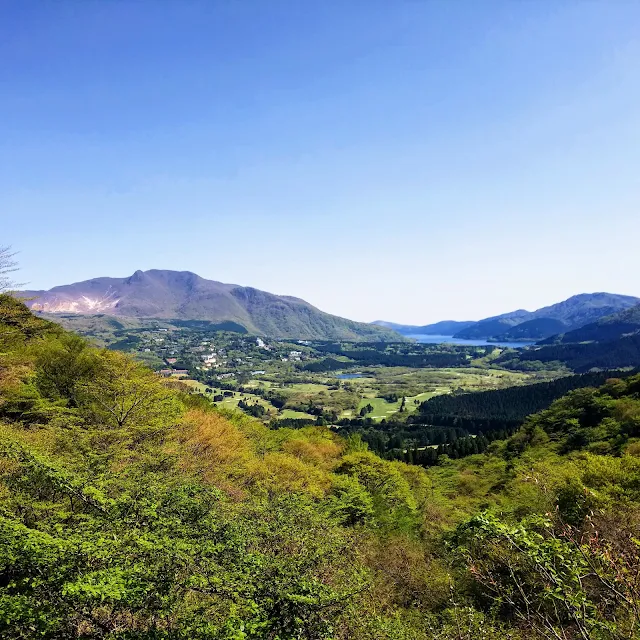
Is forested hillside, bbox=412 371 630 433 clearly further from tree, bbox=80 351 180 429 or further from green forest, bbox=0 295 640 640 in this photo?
tree, bbox=80 351 180 429

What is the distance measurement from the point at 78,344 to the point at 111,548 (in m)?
42.8

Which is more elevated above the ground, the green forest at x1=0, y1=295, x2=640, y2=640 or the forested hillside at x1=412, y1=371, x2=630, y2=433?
the green forest at x1=0, y1=295, x2=640, y2=640

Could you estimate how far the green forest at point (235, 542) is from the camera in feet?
41.0

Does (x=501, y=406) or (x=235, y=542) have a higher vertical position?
(x=235, y=542)

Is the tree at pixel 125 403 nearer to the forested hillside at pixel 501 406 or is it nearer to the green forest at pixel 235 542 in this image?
the green forest at pixel 235 542

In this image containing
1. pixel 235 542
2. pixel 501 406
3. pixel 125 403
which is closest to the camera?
pixel 235 542

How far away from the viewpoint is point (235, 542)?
57.2 feet

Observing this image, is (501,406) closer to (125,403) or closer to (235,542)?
(125,403)

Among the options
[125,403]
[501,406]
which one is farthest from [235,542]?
[501,406]

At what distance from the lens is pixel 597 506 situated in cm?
2605

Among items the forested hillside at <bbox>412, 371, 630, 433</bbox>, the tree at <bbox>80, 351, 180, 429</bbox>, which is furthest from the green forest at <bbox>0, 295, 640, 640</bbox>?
the forested hillside at <bbox>412, 371, 630, 433</bbox>

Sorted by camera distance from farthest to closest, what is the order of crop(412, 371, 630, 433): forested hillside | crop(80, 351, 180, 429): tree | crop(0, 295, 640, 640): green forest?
crop(412, 371, 630, 433): forested hillside → crop(80, 351, 180, 429): tree → crop(0, 295, 640, 640): green forest

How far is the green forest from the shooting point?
12492mm

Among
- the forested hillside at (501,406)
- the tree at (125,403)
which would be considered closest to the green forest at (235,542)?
the tree at (125,403)
